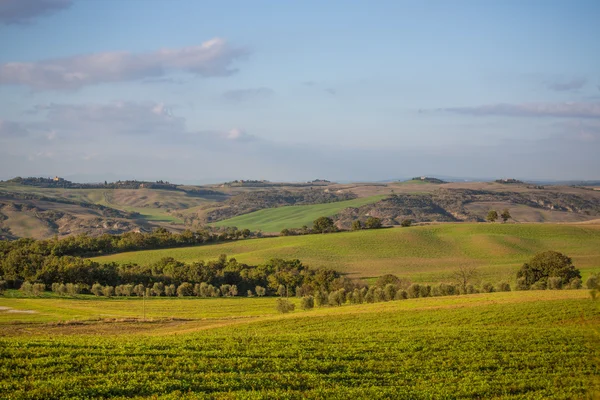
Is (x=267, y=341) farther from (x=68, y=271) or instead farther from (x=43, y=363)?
(x=68, y=271)

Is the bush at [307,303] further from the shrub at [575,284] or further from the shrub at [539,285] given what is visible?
the shrub at [575,284]

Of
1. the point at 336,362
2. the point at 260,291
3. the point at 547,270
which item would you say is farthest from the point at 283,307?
the point at 336,362

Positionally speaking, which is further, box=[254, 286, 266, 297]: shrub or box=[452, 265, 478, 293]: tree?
box=[254, 286, 266, 297]: shrub

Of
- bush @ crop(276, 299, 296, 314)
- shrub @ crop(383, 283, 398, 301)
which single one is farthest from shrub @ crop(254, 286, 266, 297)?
shrub @ crop(383, 283, 398, 301)

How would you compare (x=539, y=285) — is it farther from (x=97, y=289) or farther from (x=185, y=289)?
(x=97, y=289)

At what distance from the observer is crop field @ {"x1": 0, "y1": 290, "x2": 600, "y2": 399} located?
18.4 meters

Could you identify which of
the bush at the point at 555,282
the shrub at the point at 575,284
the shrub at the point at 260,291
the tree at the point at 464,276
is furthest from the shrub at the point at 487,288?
the shrub at the point at 260,291

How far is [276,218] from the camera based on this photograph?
198250 mm

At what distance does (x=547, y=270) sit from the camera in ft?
229

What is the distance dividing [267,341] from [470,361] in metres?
10.7

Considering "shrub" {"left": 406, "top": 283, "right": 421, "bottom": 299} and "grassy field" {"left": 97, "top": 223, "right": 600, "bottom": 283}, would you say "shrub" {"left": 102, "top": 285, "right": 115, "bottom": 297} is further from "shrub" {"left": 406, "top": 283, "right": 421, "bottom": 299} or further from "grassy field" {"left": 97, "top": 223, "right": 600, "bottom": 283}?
"shrub" {"left": 406, "top": 283, "right": 421, "bottom": 299}

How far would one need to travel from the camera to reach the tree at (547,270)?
68438mm

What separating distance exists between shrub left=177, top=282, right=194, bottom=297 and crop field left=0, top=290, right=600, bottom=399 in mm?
41254

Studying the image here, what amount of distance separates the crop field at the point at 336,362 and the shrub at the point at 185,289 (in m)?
41.3
